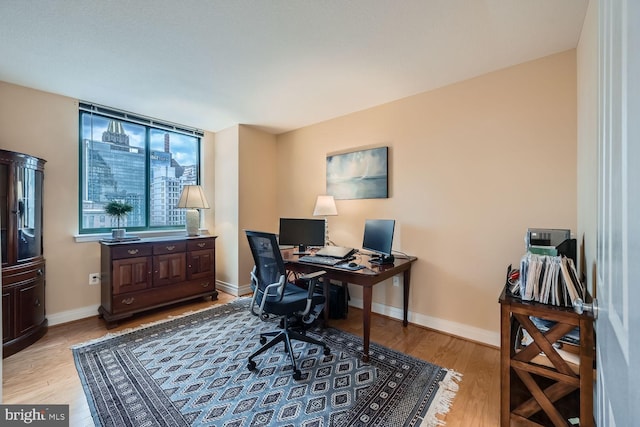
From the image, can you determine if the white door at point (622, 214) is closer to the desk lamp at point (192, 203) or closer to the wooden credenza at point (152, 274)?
the wooden credenza at point (152, 274)

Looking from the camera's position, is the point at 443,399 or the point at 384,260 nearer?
the point at 443,399

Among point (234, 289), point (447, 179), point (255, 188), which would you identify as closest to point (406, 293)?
point (447, 179)

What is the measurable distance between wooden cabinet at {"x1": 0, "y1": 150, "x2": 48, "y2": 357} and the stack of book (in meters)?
3.66

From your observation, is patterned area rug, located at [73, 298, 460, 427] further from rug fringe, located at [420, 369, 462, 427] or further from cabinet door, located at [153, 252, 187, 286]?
cabinet door, located at [153, 252, 187, 286]

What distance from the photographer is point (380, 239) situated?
2631mm

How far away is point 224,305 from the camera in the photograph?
10.9 feet

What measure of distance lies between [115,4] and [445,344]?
3495 mm

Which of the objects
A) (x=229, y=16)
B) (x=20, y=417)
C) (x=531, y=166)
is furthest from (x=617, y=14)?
(x=20, y=417)

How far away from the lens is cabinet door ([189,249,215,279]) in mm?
3355

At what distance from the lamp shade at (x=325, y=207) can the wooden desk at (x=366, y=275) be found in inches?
24.4

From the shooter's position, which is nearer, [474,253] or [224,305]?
[474,253]

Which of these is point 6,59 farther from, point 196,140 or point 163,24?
point 196,140

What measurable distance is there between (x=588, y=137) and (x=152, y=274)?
396cm

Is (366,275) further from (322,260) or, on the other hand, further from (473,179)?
(473,179)
